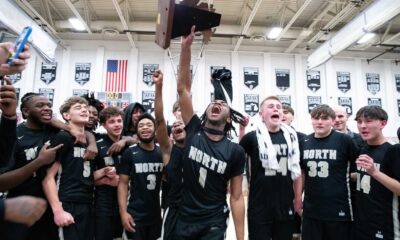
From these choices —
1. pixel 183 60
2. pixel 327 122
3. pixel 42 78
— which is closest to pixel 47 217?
pixel 183 60

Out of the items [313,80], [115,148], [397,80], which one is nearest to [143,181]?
[115,148]

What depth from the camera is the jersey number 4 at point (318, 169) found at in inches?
136

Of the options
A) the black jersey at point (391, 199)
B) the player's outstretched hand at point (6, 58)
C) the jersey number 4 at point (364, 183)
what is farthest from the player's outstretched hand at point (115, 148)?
the black jersey at point (391, 199)

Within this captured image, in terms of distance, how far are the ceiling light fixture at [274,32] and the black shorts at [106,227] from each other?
30.3 ft

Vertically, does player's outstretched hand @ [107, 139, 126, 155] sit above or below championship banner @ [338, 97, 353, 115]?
below

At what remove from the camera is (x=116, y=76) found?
12219 mm

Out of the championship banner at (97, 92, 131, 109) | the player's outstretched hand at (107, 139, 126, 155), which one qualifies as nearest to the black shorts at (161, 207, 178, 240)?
the player's outstretched hand at (107, 139, 126, 155)

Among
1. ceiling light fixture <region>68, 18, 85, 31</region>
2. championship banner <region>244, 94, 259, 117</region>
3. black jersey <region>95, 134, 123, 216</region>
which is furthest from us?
championship banner <region>244, 94, 259, 117</region>

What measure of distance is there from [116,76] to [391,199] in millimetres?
10907

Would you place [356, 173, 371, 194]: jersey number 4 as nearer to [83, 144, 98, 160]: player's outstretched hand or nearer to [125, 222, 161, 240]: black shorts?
[125, 222, 161, 240]: black shorts

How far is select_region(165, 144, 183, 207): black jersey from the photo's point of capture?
2906 mm

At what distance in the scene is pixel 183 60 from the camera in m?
2.58

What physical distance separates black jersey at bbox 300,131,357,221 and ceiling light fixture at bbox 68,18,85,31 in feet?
31.5

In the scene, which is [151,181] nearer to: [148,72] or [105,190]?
[105,190]
